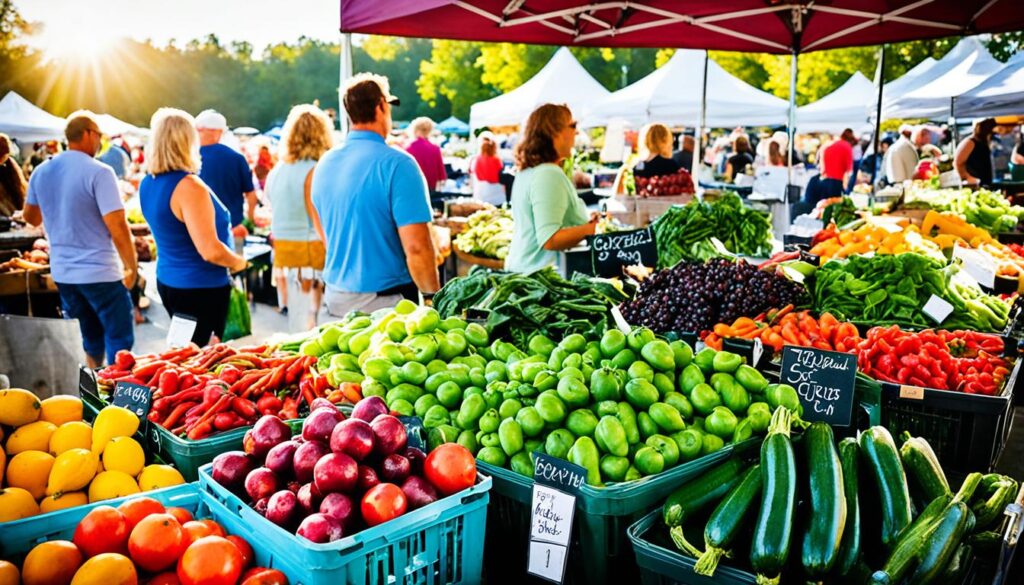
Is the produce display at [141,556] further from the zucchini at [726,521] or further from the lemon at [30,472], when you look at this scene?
the zucchini at [726,521]

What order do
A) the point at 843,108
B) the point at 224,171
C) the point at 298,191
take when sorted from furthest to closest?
the point at 843,108, the point at 224,171, the point at 298,191

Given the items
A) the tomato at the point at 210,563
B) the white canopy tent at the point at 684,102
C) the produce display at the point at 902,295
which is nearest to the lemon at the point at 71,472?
the tomato at the point at 210,563

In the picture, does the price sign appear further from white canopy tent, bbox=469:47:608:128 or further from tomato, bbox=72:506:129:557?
white canopy tent, bbox=469:47:608:128

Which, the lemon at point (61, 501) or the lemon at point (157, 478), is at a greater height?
the lemon at point (157, 478)

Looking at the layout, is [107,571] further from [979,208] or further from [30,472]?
[979,208]

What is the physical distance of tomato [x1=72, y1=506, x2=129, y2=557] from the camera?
1.57m

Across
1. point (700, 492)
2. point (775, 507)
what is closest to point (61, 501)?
point (700, 492)

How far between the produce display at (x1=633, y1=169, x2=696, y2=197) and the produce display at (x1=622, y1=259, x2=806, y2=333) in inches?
161

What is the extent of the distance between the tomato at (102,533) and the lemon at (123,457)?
444 mm

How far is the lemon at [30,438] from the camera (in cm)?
206

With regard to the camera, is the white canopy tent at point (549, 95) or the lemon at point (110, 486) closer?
the lemon at point (110, 486)

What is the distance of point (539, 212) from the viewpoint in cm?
427

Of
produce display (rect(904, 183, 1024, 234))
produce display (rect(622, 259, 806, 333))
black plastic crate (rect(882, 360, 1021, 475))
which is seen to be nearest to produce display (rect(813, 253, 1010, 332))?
produce display (rect(622, 259, 806, 333))

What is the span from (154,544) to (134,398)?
1.01m
